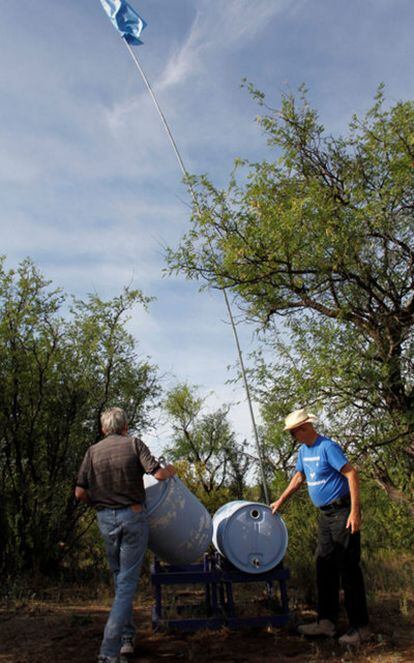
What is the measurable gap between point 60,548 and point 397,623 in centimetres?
525

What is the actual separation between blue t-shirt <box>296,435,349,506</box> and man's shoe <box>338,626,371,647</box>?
99 centimetres

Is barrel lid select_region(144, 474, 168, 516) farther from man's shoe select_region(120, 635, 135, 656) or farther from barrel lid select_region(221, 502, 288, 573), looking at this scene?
man's shoe select_region(120, 635, 135, 656)

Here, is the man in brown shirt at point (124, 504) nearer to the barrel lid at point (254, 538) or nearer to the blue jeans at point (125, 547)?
the blue jeans at point (125, 547)

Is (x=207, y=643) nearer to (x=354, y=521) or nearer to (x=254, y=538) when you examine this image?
(x=254, y=538)

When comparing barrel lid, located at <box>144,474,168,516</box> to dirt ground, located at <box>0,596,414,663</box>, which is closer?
dirt ground, located at <box>0,596,414,663</box>

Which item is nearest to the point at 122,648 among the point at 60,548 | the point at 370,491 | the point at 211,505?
the point at 60,548

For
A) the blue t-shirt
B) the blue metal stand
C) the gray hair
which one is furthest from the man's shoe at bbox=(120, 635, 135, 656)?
the blue t-shirt

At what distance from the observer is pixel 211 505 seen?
577 inches

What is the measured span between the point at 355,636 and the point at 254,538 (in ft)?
3.55

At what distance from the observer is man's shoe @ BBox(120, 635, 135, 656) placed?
4.18 meters

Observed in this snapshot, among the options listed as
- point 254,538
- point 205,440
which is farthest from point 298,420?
point 205,440

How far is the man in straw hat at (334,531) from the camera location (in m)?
4.47

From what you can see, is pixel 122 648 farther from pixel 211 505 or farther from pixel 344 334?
→ pixel 211 505

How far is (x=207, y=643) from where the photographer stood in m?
4.52
